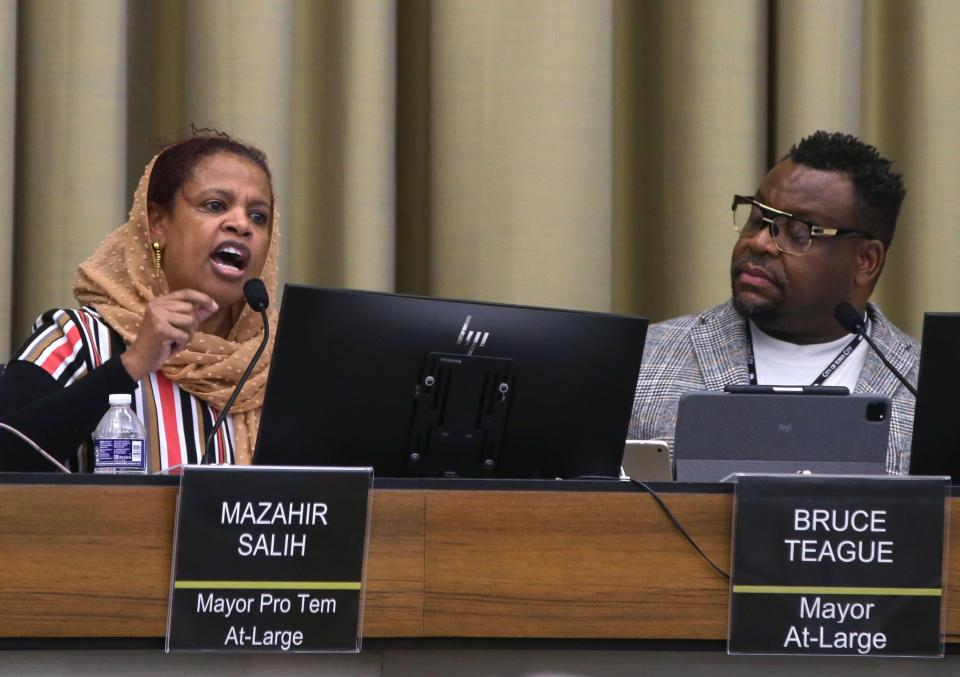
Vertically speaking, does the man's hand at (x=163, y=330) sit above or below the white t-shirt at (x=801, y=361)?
above

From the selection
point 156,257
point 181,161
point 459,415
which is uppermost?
point 181,161

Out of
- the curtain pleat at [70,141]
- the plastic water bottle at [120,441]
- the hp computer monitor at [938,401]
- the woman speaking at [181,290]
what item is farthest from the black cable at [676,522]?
the curtain pleat at [70,141]

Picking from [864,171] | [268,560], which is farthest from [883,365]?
[268,560]

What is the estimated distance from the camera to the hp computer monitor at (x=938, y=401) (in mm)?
1362

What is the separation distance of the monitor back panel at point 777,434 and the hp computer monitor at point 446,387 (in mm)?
96

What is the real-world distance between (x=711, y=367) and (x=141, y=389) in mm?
917

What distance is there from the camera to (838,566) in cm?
114

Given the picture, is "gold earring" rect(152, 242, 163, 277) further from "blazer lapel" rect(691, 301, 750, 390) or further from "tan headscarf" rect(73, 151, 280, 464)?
"blazer lapel" rect(691, 301, 750, 390)

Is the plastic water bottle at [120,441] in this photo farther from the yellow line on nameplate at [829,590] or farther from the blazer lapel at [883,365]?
the blazer lapel at [883,365]

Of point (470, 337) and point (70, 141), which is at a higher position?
point (70, 141)

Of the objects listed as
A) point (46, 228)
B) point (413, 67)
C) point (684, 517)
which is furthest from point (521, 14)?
point (684, 517)

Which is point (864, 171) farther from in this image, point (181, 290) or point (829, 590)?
point (829, 590)

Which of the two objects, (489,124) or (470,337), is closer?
(470,337)

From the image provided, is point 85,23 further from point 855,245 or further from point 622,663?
point 622,663
